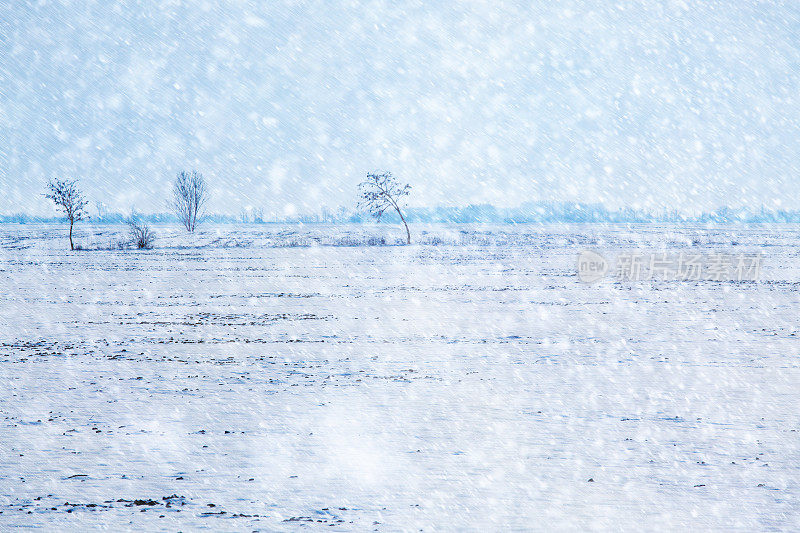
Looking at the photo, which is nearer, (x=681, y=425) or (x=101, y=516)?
(x=101, y=516)

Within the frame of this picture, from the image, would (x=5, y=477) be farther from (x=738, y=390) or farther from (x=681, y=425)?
(x=738, y=390)

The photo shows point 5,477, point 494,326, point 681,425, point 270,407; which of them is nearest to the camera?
point 5,477

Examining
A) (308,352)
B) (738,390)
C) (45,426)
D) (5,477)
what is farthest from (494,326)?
(5,477)

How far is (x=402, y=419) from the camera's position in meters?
8.62

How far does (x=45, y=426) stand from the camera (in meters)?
8.35

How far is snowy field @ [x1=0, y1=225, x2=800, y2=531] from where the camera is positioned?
229 inches

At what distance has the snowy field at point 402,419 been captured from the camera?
5828 mm

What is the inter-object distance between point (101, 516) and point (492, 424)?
4.53m

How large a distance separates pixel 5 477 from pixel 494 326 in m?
12.1

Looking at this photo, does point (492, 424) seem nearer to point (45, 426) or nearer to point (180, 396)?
point (180, 396)

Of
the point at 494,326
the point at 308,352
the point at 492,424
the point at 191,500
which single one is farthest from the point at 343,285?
the point at 191,500

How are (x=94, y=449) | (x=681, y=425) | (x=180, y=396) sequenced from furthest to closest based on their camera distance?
1. (x=180, y=396)
2. (x=681, y=425)
3. (x=94, y=449)

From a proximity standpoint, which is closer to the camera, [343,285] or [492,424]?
[492,424]

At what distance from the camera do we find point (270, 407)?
926cm
